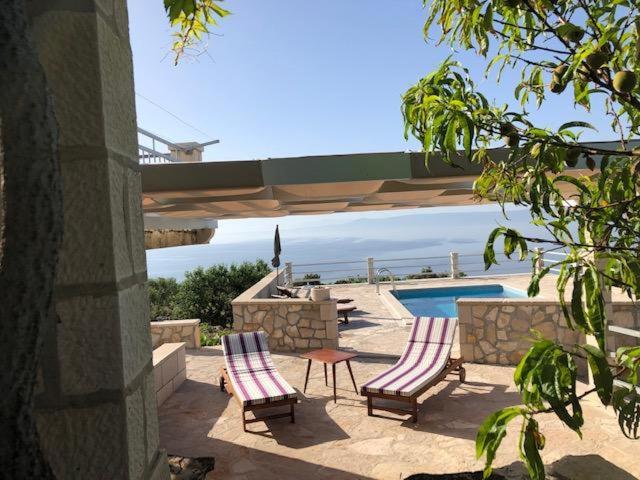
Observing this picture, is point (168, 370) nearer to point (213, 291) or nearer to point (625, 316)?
point (625, 316)

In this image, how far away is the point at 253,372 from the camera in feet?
22.1

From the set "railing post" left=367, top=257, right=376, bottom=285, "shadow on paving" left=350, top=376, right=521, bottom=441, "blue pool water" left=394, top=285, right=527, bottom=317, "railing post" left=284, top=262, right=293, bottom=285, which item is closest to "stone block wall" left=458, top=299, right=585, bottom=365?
"shadow on paving" left=350, top=376, right=521, bottom=441

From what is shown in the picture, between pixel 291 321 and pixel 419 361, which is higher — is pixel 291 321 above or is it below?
above

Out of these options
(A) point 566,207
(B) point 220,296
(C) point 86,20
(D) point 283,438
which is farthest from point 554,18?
(B) point 220,296

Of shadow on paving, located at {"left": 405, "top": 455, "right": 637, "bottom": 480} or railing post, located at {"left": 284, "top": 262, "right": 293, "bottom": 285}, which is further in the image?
railing post, located at {"left": 284, "top": 262, "right": 293, "bottom": 285}

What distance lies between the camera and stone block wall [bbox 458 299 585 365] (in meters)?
7.57

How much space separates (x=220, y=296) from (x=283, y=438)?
10.5 m

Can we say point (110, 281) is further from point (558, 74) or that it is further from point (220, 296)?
point (220, 296)

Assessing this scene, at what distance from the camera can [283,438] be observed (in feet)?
17.9

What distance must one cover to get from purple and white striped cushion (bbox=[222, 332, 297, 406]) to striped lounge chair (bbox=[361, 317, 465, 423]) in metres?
1.18

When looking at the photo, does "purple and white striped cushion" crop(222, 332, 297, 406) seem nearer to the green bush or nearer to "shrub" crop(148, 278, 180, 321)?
the green bush

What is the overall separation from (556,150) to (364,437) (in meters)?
4.64

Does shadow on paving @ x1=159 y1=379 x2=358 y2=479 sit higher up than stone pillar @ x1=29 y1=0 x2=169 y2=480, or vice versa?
stone pillar @ x1=29 y1=0 x2=169 y2=480

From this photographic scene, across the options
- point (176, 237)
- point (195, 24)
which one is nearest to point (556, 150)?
point (195, 24)
